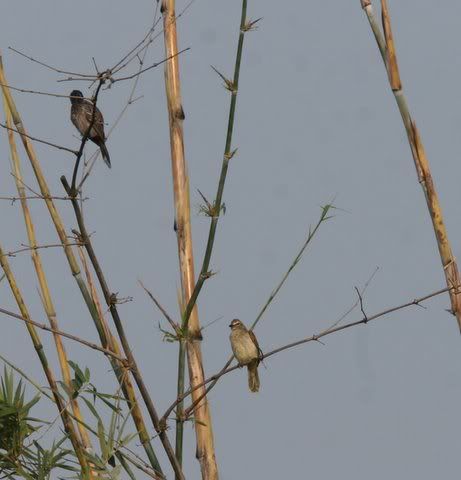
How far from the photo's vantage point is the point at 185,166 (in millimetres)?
2990

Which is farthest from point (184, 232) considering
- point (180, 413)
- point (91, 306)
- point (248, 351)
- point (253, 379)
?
point (253, 379)

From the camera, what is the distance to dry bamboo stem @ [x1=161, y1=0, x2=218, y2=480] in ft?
9.12

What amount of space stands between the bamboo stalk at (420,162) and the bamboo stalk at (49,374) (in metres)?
1.07

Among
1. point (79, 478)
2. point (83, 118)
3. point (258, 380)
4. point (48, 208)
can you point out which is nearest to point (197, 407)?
point (79, 478)

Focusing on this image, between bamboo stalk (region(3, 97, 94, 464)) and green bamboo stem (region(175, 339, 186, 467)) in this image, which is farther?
bamboo stalk (region(3, 97, 94, 464))

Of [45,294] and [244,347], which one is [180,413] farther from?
[244,347]

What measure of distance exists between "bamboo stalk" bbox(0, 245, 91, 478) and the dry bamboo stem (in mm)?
335

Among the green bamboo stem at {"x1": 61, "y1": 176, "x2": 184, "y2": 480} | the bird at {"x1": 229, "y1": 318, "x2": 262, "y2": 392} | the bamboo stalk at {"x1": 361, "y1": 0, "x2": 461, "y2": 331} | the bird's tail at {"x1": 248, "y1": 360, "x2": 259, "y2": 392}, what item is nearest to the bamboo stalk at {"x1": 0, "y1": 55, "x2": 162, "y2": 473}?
the green bamboo stem at {"x1": 61, "y1": 176, "x2": 184, "y2": 480}

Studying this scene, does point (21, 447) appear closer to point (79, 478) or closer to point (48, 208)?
point (79, 478)

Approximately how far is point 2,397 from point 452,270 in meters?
1.77

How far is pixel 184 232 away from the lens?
2938 mm

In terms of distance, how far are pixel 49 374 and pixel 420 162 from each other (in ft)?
3.83

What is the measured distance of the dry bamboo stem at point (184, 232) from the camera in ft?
9.12

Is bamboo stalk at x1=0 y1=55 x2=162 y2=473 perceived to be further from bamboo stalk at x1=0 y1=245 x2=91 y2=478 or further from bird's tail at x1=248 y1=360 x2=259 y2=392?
bird's tail at x1=248 y1=360 x2=259 y2=392
